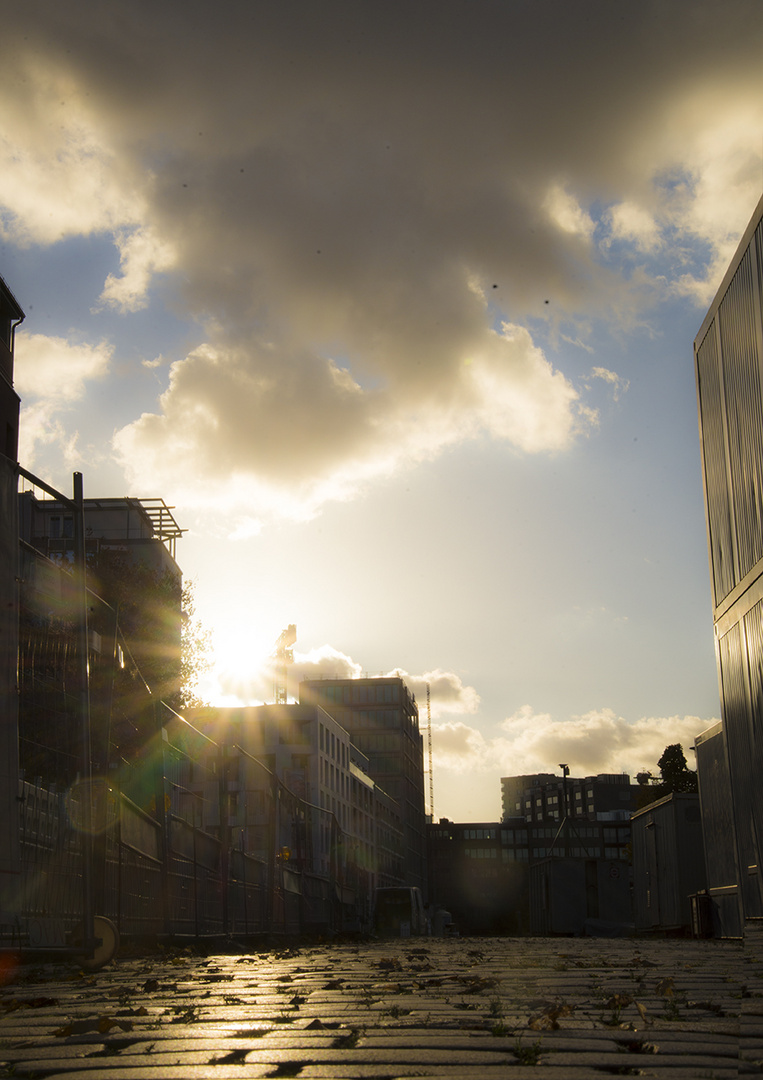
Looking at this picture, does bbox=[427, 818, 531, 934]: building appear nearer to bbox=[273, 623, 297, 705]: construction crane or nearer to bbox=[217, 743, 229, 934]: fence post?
bbox=[273, 623, 297, 705]: construction crane

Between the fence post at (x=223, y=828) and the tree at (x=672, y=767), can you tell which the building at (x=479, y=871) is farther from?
the fence post at (x=223, y=828)

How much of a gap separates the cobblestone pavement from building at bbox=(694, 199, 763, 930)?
1143 cm

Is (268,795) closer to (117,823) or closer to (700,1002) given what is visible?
(117,823)

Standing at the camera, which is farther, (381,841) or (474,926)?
(474,926)

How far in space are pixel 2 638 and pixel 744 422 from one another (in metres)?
15.1

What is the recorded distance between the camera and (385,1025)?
468 cm

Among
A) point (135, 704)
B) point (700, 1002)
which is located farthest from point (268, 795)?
point (700, 1002)

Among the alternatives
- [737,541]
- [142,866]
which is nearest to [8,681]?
[142,866]

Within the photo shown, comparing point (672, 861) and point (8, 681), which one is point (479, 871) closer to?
point (672, 861)

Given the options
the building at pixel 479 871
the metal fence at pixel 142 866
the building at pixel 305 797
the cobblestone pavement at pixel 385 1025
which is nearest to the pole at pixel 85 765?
the metal fence at pixel 142 866

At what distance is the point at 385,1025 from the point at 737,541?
668 inches

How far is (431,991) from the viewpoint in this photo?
657 centimetres

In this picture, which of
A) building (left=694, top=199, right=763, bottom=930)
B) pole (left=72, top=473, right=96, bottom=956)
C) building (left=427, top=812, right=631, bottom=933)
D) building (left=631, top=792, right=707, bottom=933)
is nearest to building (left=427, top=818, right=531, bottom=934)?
building (left=427, top=812, right=631, bottom=933)

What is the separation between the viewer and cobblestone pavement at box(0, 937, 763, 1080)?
3.49 metres
